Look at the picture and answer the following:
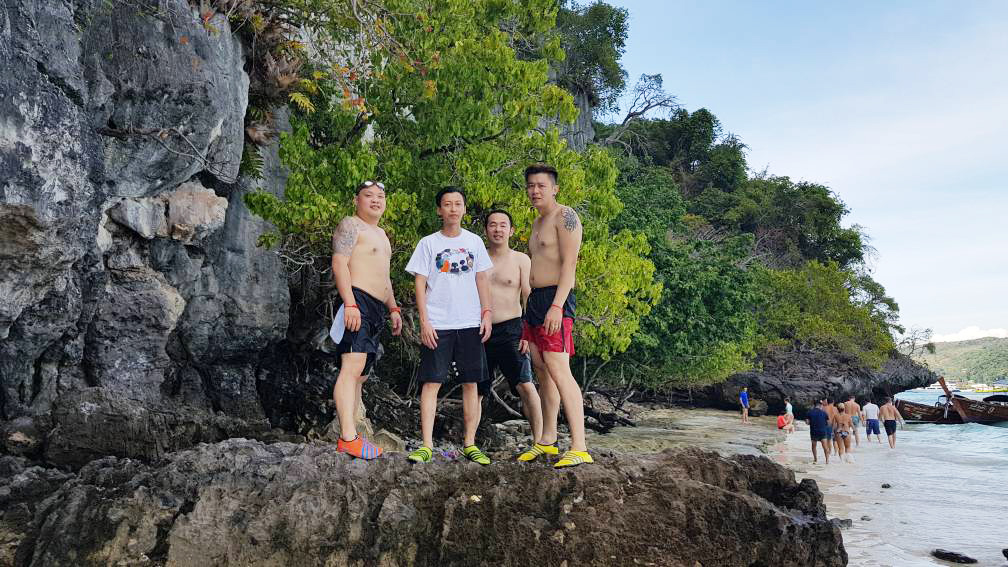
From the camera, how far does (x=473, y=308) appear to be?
4.64m

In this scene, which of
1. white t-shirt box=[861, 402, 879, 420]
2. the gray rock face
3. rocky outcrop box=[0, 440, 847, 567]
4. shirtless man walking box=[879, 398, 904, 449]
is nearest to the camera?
rocky outcrop box=[0, 440, 847, 567]

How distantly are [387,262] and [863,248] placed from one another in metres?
39.9

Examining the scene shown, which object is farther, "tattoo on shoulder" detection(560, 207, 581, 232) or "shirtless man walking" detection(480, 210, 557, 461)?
"shirtless man walking" detection(480, 210, 557, 461)

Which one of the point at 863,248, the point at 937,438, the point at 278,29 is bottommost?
the point at 937,438

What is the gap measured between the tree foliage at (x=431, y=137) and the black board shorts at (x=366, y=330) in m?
3.86

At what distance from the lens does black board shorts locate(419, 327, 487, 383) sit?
461 centimetres

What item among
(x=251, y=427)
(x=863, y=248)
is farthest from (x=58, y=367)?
(x=863, y=248)

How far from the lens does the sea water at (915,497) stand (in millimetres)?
7371

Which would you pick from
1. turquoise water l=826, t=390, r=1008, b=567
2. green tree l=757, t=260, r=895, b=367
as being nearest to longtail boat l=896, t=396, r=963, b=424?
green tree l=757, t=260, r=895, b=367

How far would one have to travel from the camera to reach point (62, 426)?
557 cm

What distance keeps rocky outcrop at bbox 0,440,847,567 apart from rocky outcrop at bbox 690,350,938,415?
24319 mm

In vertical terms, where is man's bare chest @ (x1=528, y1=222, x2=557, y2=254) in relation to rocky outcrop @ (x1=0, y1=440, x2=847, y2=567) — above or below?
above

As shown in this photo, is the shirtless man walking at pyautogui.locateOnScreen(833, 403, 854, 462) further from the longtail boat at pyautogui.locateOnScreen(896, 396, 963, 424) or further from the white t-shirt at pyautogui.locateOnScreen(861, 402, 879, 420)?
the longtail boat at pyautogui.locateOnScreen(896, 396, 963, 424)

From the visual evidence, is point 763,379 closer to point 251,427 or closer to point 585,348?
point 585,348
